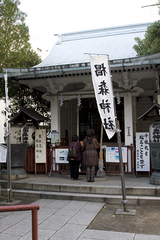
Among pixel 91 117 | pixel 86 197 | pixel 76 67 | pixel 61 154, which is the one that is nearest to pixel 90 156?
pixel 86 197

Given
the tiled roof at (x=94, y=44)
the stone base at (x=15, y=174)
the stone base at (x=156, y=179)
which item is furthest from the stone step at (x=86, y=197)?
the tiled roof at (x=94, y=44)

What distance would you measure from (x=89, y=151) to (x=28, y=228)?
3288 mm

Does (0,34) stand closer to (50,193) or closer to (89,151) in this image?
(89,151)

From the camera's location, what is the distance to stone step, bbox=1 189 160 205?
19.4 ft

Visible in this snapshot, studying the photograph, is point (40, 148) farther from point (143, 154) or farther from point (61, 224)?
point (61, 224)

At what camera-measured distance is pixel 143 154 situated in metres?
7.91

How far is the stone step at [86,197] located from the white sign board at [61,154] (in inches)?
81.6

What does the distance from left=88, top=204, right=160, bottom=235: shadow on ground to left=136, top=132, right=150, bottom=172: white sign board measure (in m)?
2.26

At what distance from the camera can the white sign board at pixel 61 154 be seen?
879 cm

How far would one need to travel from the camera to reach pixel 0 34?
8508 millimetres

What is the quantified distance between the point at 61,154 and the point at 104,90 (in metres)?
4.02

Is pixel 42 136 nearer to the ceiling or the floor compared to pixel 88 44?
nearer to the floor

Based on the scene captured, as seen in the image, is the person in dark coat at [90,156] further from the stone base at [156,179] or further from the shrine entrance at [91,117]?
the shrine entrance at [91,117]

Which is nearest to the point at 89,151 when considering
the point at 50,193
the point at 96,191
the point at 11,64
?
the point at 96,191
